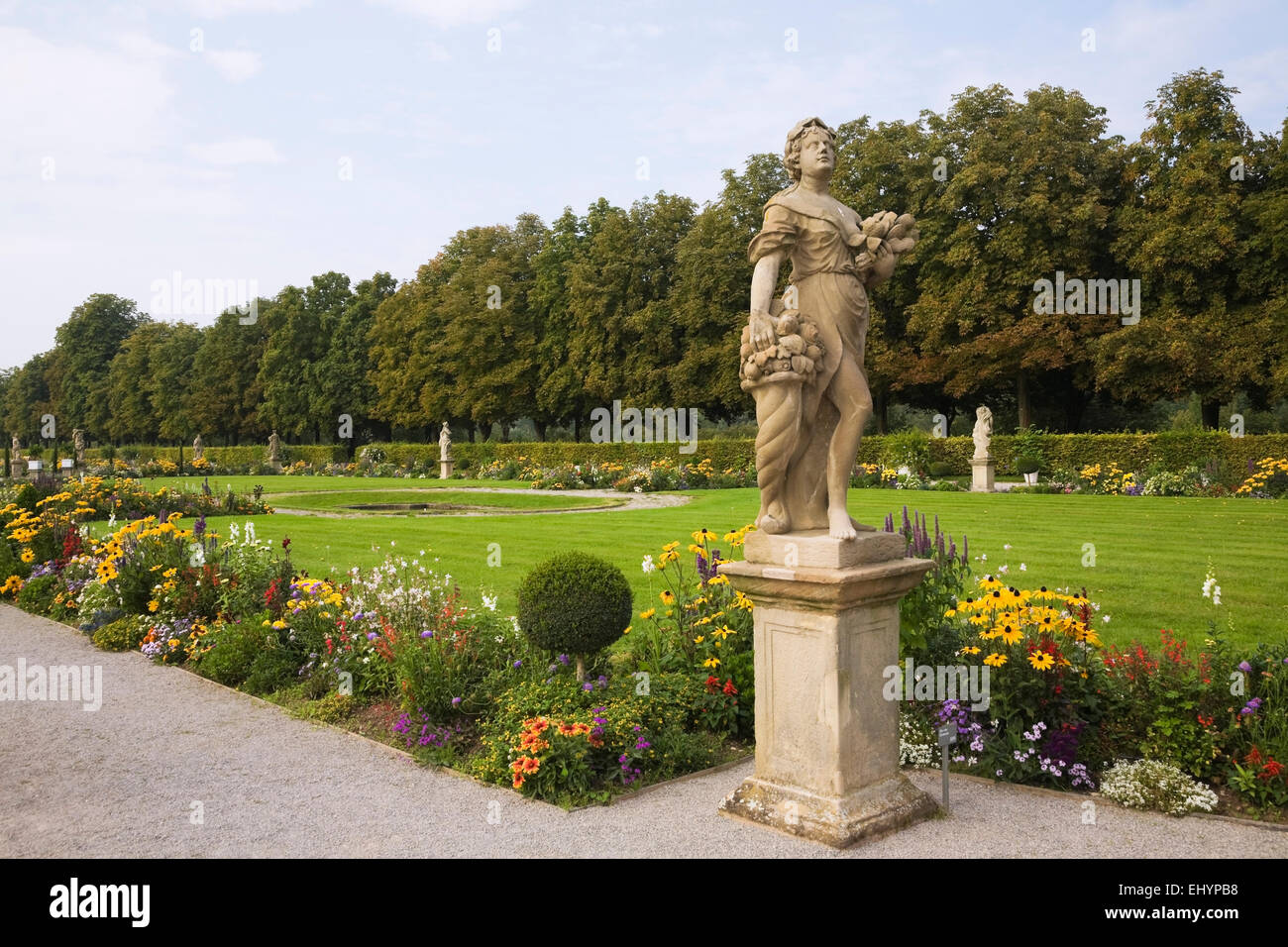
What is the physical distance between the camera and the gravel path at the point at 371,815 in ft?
15.1

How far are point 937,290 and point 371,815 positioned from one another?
2893 centimetres

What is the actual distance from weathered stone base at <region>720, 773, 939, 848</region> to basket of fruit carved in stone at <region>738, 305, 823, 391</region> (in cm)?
214

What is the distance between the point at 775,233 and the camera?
496 cm

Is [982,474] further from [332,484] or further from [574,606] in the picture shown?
[332,484]

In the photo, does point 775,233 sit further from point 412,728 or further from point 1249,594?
point 1249,594

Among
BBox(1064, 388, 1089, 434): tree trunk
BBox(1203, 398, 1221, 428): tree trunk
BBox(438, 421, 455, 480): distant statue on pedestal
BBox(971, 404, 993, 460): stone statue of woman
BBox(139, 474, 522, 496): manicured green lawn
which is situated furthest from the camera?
BBox(438, 421, 455, 480): distant statue on pedestal

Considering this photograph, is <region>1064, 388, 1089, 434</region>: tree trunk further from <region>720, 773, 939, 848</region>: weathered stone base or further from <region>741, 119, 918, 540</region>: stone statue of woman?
<region>720, 773, 939, 848</region>: weathered stone base

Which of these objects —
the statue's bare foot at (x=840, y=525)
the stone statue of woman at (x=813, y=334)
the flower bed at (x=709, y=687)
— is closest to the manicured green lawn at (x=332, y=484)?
the flower bed at (x=709, y=687)

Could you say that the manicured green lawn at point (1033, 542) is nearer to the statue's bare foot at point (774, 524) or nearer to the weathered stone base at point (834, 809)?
the weathered stone base at point (834, 809)

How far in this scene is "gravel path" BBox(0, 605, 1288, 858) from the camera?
4609 millimetres

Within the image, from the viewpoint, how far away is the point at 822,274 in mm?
5012

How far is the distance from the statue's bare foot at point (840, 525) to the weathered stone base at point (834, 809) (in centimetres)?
131

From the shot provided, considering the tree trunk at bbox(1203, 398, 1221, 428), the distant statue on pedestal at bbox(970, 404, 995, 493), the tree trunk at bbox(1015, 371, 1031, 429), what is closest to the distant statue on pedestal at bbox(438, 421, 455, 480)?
the tree trunk at bbox(1015, 371, 1031, 429)

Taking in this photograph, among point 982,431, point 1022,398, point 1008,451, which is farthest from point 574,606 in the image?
point 1022,398
